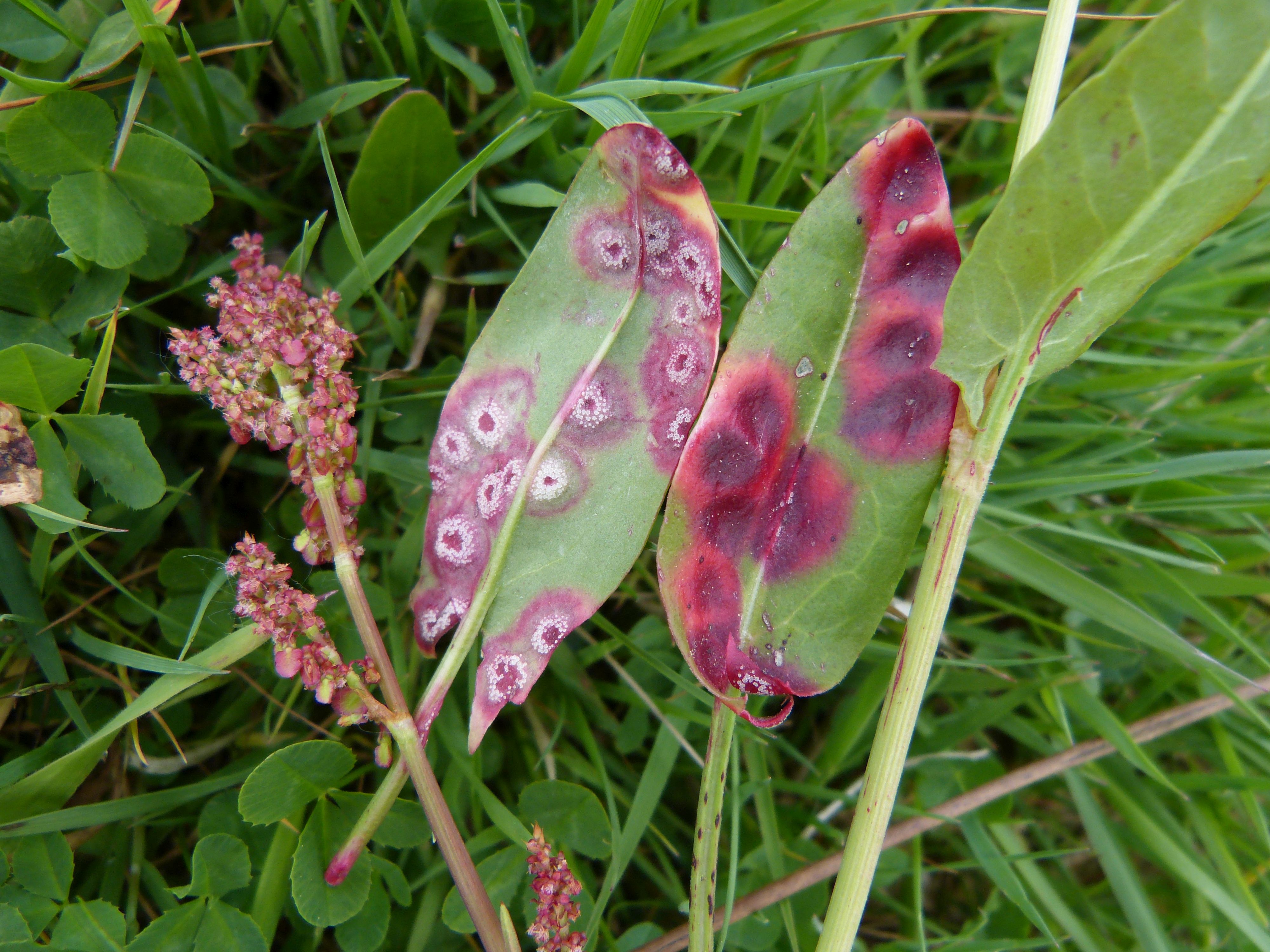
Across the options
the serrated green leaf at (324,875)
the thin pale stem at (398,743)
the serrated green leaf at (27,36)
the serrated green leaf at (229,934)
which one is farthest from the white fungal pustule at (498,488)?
the serrated green leaf at (27,36)

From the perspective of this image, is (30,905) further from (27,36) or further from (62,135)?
(27,36)

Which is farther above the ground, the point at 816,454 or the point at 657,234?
the point at 657,234

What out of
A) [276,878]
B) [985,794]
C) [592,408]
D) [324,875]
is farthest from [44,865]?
[985,794]

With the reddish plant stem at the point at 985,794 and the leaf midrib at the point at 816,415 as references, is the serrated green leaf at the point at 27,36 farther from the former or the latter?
the reddish plant stem at the point at 985,794

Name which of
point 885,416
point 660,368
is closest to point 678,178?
point 660,368

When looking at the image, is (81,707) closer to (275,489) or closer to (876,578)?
(275,489)
